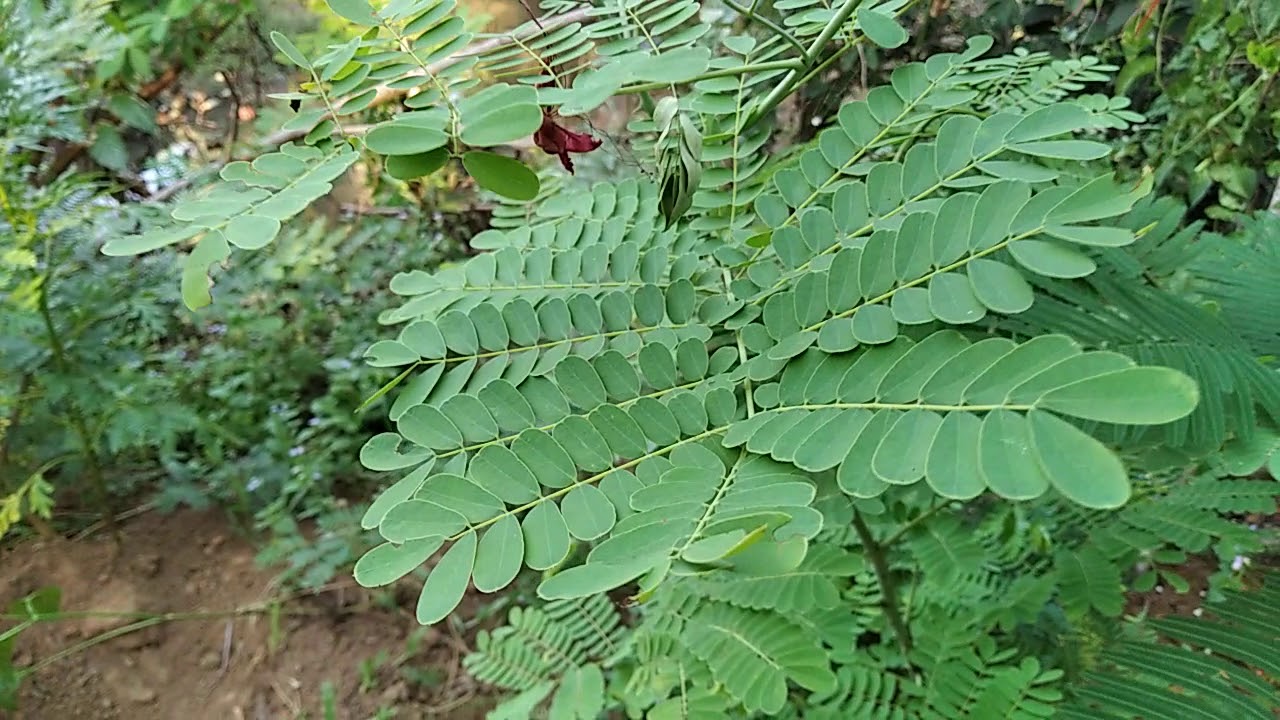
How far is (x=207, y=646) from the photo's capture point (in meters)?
1.44

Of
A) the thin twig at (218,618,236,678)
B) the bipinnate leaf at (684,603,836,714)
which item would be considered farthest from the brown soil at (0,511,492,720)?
the bipinnate leaf at (684,603,836,714)

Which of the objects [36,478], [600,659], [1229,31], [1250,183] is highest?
[1229,31]

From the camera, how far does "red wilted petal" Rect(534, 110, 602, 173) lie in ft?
1.82

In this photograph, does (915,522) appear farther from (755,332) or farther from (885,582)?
(755,332)

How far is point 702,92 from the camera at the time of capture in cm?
59

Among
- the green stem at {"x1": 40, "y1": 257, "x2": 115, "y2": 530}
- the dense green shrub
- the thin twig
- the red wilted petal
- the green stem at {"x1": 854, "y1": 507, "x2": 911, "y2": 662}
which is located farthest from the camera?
the thin twig

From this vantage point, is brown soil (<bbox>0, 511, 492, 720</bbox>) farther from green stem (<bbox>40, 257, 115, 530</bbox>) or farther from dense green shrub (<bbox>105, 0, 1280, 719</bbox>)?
dense green shrub (<bbox>105, 0, 1280, 719</bbox>)

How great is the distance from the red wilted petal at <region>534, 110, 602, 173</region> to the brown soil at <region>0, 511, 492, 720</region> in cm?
112

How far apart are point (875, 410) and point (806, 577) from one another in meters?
0.31

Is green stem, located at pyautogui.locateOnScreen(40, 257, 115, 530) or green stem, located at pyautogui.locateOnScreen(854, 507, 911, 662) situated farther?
green stem, located at pyautogui.locateOnScreen(40, 257, 115, 530)

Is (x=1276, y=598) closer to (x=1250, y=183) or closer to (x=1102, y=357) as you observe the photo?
(x=1102, y=357)

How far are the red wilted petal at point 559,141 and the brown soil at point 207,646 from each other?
1125 mm

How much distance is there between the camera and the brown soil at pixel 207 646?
135cm

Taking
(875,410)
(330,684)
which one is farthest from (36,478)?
(875,410)
